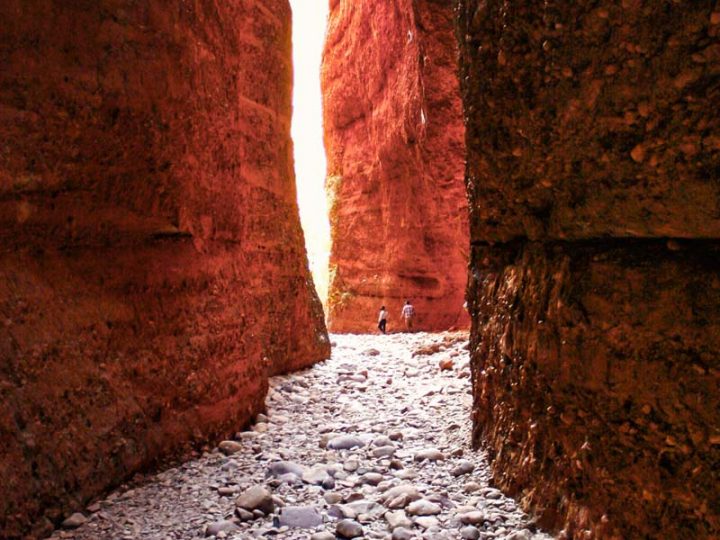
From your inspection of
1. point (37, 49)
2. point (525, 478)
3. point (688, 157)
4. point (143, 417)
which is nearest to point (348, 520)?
point (525, 478)

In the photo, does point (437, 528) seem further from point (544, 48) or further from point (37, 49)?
point (37, 49)

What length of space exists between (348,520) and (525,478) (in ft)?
2.67

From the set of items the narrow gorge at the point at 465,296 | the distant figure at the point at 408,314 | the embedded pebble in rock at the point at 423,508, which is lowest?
the distant figure at the point at 408,314

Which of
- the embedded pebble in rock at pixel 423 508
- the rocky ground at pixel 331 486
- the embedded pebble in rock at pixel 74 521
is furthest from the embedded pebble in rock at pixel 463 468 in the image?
the embedded pebble in rock at pixel 74 521

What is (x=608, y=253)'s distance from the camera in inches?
78.3

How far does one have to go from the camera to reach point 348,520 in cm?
239

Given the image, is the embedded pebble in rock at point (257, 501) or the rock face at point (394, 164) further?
the rock face at point (394, 164)

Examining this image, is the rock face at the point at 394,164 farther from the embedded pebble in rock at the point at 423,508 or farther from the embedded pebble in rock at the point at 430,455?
the embedded pebble in rock at the point at 423,508

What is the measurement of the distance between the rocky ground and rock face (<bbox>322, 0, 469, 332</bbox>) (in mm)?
6639

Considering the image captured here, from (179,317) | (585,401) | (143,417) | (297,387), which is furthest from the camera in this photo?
(297,387)

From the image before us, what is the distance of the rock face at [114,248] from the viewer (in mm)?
2469

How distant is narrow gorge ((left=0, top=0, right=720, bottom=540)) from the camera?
1746 mm

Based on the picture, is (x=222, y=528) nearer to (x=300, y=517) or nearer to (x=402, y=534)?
(x=300, y=517)

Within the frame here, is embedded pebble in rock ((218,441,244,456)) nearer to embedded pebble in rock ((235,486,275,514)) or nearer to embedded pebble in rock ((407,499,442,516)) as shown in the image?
embedded pebble in rock ((235,486,275,514))
